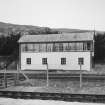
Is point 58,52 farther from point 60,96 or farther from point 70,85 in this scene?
point 60,96

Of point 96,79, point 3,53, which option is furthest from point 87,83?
point 3,53

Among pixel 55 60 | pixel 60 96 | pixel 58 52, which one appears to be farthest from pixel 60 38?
pixel 60 96

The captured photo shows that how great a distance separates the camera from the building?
112 feet

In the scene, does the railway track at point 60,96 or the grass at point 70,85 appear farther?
the grass at point 70,85

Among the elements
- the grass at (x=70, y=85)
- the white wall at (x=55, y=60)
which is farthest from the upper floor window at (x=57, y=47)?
the grass at (x=70, y=85)

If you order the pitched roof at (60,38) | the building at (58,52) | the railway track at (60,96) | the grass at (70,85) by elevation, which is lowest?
the grass at (70,85)

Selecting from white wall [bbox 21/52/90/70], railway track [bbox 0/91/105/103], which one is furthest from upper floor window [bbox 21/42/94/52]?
railway track [bbox 0/91/105/103]

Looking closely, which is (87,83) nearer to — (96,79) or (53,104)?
(96,79)

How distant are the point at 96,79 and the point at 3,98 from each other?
10.3 m

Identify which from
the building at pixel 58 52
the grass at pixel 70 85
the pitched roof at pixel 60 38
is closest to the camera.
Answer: the grass at pixel 70 85

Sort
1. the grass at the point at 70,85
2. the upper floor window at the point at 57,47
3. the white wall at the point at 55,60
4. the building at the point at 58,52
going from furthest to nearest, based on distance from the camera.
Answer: the upper floor window at the point at 57,47
the building at the point at 58,52
the white wall at the point at 55,60
the grass at the point at 70,85

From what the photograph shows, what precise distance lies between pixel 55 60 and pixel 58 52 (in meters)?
1.55

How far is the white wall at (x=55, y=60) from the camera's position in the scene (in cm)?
3400

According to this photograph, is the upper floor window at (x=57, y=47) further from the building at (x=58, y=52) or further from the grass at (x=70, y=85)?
the grass at (x=70, y=85)
